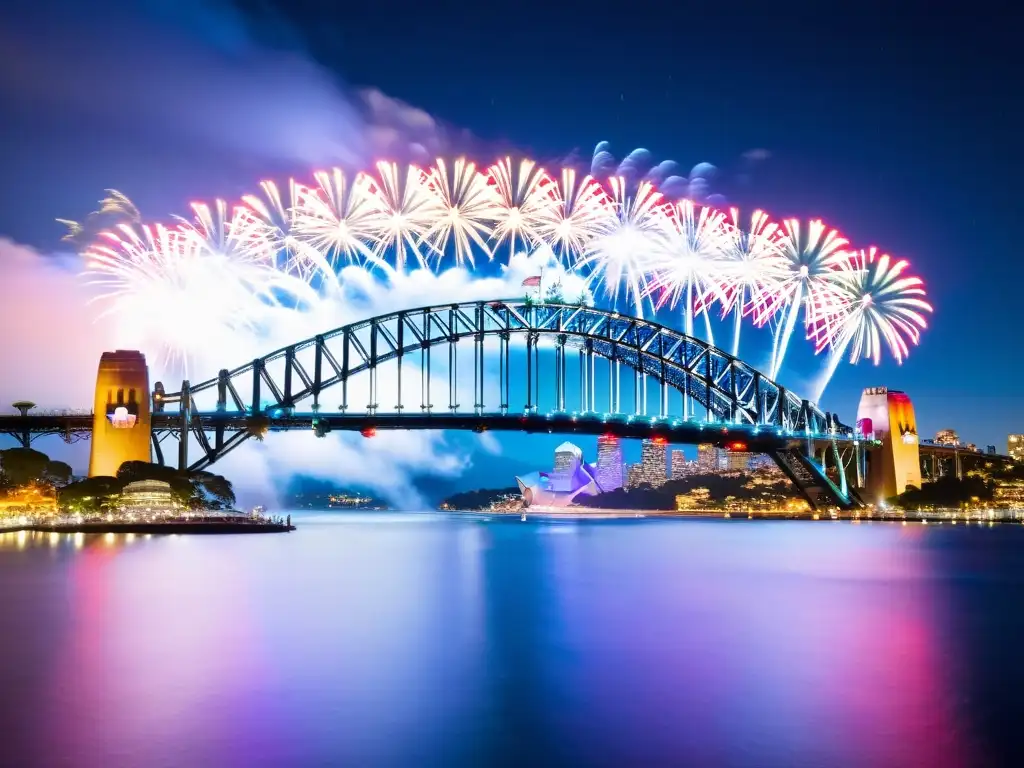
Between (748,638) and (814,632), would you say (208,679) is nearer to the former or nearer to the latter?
(748,638)

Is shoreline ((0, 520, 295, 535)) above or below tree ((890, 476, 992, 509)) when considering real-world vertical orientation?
below

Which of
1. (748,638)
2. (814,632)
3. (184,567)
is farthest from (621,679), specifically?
(184,567)

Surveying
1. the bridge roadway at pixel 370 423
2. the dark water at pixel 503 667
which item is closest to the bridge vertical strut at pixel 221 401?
the bridge roadway at pixel 370 423

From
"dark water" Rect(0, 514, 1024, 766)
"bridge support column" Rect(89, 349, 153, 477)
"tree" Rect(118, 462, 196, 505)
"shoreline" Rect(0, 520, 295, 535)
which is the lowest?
"dark water" Rect(0, 514, 1024, 766)

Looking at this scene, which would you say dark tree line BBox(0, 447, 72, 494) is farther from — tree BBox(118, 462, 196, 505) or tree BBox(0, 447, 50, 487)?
tree BBox(118, 462, 196, 505)

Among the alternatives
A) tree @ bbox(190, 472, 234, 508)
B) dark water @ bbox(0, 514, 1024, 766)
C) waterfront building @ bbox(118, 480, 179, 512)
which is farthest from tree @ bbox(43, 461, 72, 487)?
dark water @ bbox(0, 514, 1024, 766)
